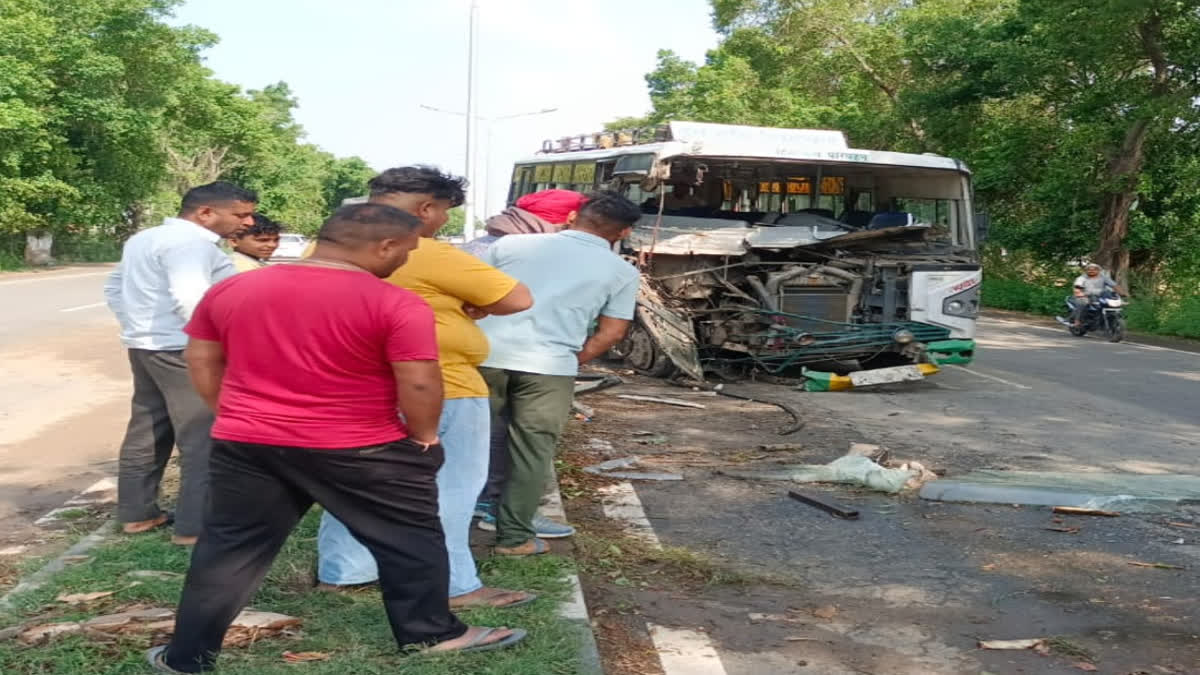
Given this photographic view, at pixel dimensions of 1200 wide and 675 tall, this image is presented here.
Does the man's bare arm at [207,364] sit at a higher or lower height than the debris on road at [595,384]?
higher

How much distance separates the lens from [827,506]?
637 cm

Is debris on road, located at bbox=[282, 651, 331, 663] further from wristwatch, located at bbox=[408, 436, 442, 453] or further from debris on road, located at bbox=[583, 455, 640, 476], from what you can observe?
debris on road, located at bbox=[583, 455, 640, 476]

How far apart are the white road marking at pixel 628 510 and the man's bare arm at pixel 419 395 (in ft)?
7.85

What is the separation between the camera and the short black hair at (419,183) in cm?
426

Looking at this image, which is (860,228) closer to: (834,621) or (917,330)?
(917,330)

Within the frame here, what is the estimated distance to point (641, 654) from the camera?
4.18 m

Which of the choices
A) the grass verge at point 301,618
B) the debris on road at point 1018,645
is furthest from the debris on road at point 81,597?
the debris on road at point 1018,645

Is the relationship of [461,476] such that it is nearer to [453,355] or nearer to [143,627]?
[453,355]

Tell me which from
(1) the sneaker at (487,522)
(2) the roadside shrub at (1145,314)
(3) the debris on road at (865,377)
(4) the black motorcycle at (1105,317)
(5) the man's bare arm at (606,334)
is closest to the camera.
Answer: (5) the man's bare arm at (606,334)

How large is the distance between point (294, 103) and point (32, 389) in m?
69.4

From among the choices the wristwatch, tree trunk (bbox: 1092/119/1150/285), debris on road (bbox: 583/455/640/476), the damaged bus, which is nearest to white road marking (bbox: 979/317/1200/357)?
tree trunk (bbox: 1092/119/1150/285)

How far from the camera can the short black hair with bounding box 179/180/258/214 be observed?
516 centimetres

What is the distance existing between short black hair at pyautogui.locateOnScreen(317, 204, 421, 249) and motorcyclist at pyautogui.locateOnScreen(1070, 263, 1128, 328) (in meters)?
17.4

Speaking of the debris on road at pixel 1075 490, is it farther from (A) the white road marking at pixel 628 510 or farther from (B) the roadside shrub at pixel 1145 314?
(B) the roadside shrub at pixel 1145 314
